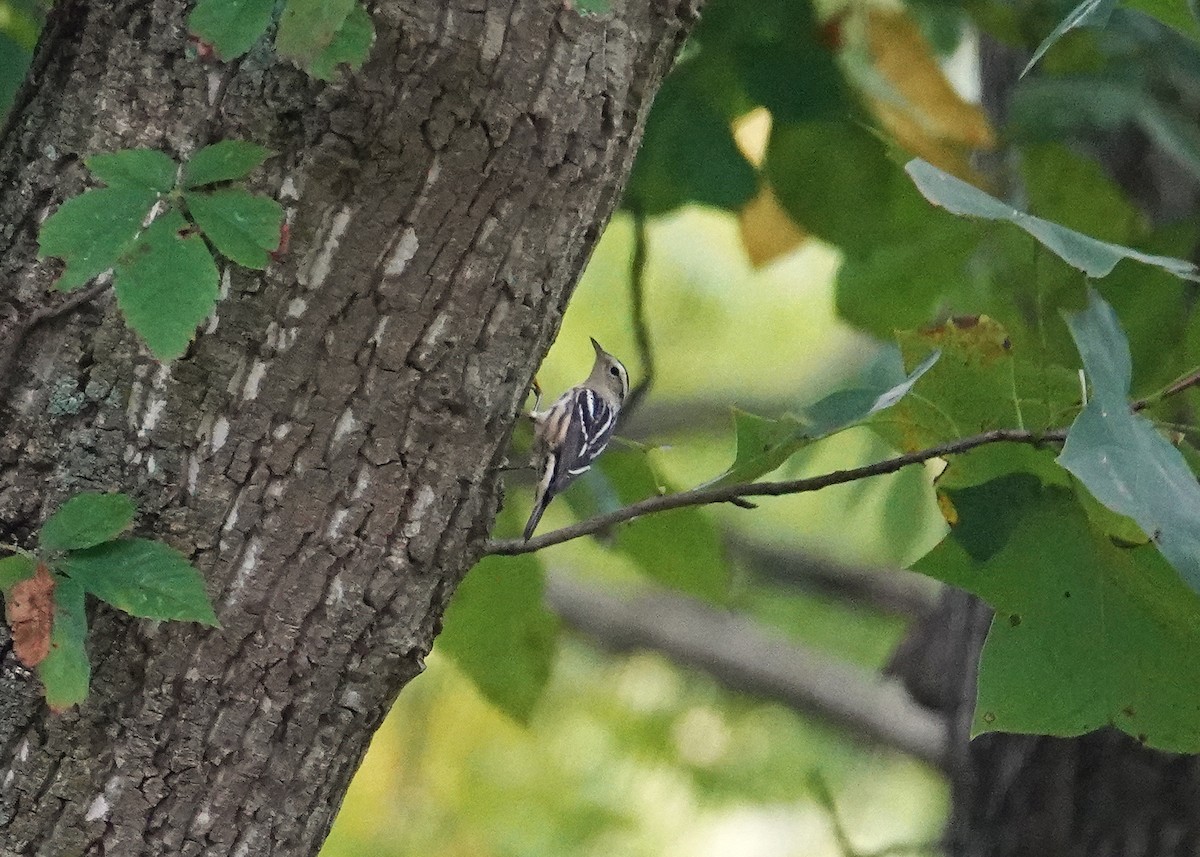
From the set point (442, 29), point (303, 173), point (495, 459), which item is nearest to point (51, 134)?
point (303, 173)

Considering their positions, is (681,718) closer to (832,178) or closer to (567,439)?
(567,439)

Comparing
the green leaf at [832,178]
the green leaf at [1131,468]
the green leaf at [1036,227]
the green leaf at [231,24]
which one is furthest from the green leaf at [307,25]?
the green leaf at [832,178]

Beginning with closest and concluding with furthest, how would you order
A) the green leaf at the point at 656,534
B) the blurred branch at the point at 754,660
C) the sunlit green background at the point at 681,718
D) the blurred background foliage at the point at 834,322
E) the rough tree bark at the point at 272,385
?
the rough tree bark at the point at 272,385 < the blurred background foliage at the point at 834,322 < the green leaf at the point at 656,534 < the blurred branch at the point at 754,660 < the sunlit green background at the point at 681,718

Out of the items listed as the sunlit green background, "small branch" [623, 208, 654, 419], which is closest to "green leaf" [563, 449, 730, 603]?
"small branch" [623, 208, 654, 419]

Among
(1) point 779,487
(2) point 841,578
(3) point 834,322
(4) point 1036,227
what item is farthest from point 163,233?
(2) point 841,578

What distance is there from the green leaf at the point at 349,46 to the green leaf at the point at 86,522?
0.42 m

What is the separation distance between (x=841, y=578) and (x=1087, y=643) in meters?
2.50

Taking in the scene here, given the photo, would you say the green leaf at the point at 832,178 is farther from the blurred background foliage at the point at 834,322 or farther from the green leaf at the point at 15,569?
the green leaf at the point at 15,569

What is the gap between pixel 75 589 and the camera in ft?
3.91

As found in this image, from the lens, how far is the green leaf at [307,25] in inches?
42.6

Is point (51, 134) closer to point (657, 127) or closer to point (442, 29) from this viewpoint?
point (442, 29)

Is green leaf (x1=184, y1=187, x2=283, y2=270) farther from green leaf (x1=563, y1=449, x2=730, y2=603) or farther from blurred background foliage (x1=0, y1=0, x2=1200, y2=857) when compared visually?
green leaf (x1=563, y1=449, x2=730, y2=603)

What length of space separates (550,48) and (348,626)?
62 centimetres

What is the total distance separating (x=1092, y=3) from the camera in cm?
133
